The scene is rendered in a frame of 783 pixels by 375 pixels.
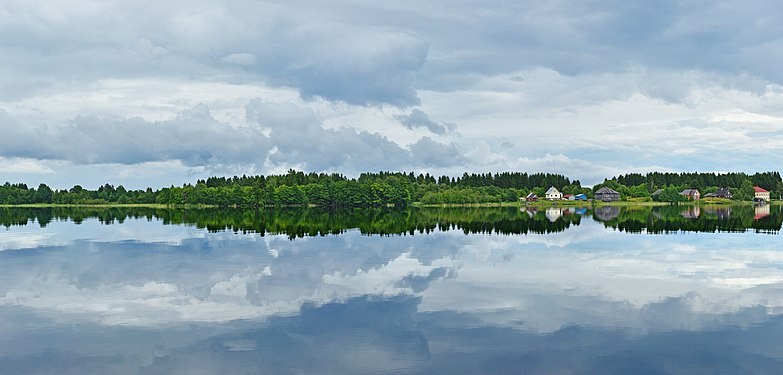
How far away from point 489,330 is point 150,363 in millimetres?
11997

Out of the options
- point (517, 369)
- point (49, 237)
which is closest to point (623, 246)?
point (517, 369)

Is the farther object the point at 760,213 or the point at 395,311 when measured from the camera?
the point at 760,213

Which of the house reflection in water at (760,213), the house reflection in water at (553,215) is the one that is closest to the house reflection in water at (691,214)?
the house reflection in water at (760,213)

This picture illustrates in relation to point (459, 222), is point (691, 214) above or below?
above

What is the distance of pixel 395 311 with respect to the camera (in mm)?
26516

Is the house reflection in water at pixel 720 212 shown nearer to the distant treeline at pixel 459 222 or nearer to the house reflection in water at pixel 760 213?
the distant treeline at pixel 459 222

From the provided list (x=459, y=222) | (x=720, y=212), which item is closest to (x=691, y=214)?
(x=720, y=212)

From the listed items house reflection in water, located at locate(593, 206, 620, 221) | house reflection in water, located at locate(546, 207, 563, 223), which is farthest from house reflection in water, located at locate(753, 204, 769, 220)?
house reflection in water, located at locate(546, 207, 563, 223)

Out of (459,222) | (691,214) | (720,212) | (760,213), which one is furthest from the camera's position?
(720,212)

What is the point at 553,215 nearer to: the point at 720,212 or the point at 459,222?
the point at 459,222

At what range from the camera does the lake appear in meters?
19.7

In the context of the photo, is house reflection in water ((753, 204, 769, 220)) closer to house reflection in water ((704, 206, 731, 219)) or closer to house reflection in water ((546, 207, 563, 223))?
house reflection in water ((704, 206, 731, 219))

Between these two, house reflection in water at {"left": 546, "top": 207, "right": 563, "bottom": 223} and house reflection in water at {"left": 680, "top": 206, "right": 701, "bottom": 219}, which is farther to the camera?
house reflection in water at {"left": 680, "top": 206, "right": 701, "bottom": 219}

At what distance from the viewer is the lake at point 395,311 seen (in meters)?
19.7
